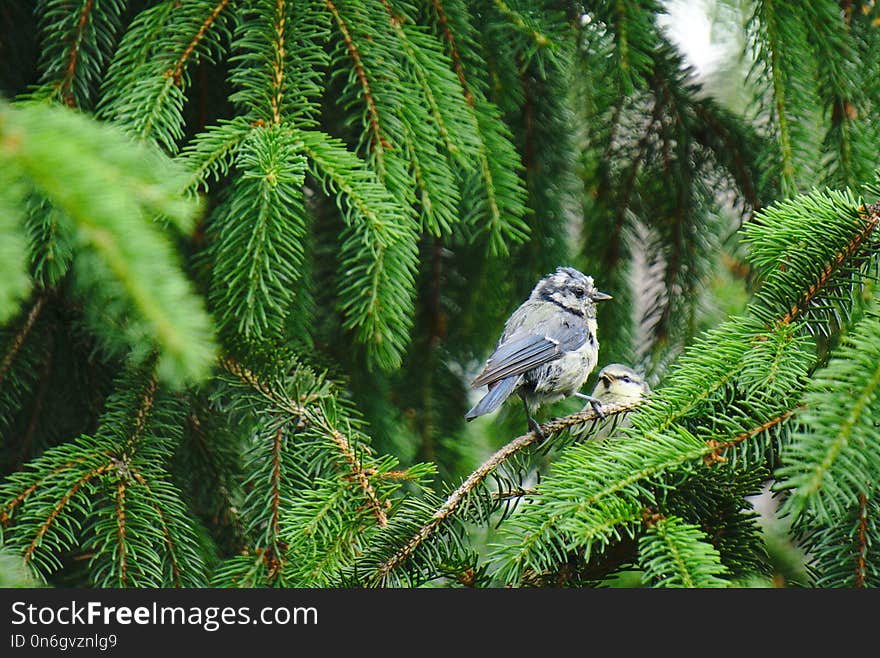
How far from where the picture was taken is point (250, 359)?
2.04 meters

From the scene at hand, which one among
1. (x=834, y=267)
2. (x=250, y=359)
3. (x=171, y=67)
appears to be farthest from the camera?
(x=250, y=359)

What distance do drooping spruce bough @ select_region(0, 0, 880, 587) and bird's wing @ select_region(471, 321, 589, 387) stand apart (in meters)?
0.23

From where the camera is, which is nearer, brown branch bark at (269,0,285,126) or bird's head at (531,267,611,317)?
brown branch bark at (269,0,285,126)

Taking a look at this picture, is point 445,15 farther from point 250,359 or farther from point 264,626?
point 264,626

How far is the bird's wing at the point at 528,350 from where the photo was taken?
2.49 m

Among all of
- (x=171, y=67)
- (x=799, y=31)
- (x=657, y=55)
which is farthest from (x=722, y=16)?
(x=171, y=67)

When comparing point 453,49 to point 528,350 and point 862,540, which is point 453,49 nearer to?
point 528,350

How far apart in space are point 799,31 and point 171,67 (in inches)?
57.1

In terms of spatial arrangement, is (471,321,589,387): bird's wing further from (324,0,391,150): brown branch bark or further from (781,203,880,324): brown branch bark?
(781,203,880,324): brown branch bark

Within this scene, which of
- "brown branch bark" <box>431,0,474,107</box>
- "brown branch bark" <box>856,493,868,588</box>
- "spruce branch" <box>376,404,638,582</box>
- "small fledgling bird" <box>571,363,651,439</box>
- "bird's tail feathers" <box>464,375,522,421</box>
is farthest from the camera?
"small fledgling bird" <box>571,363,651,439</box>

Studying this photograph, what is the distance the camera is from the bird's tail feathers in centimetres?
226

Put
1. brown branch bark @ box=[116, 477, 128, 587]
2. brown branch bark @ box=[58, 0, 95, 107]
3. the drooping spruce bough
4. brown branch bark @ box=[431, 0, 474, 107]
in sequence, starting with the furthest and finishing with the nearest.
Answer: brown branch bark @ box=[431, 0, 474, 107], brown branch bark @ box=[58, 0, 95, 107], brown branch bark @ box=[116, 477, 128, 587], the drooping spruce bough

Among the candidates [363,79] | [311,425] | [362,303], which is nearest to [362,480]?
[311,425]

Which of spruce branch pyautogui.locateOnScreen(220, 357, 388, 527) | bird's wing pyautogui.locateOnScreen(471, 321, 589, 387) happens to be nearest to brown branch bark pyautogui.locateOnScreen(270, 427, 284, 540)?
spruce branch pyautogui.locateOnScreen(220, 357, 388, 527)
